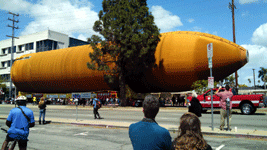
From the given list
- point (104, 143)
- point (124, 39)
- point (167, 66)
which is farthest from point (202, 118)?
point (124, 39)

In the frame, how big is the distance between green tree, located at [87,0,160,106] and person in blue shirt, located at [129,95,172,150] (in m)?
24.0

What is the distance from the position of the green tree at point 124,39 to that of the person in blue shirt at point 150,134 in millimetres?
23972

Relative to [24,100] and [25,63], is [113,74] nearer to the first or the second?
[25,63]

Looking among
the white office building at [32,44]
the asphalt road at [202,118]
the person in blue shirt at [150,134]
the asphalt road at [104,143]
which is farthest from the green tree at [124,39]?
the white office building at [32,44]

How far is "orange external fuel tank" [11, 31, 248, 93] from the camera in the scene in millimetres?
24669

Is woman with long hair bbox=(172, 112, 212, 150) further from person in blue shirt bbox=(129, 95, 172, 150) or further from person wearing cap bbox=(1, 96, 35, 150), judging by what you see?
person wearing cap bbox=(1, 96, 35, 150)

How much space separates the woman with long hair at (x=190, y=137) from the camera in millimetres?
2549

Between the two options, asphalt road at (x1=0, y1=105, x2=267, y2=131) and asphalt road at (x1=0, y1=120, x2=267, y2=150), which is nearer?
asphalt road at (x1=0, y1=120, x2=267, y2=150)

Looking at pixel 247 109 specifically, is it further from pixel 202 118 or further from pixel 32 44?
pixel 32 44

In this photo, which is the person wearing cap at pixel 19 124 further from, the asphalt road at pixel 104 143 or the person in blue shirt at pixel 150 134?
the person in blue shirt at pixel 150 134

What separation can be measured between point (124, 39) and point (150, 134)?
996 inches

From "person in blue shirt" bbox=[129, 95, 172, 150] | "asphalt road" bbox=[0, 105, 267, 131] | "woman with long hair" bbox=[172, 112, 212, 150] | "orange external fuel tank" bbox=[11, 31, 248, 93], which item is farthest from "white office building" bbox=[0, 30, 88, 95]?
"woman with long hair" bbox=[172, 112, 212, 150]

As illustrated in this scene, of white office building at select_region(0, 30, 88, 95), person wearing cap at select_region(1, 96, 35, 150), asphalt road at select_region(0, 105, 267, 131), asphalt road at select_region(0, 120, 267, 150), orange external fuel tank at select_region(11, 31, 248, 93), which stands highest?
white office building at select_region(0, 30, 88, 95)

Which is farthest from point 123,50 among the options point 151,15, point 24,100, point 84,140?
point 24,100
